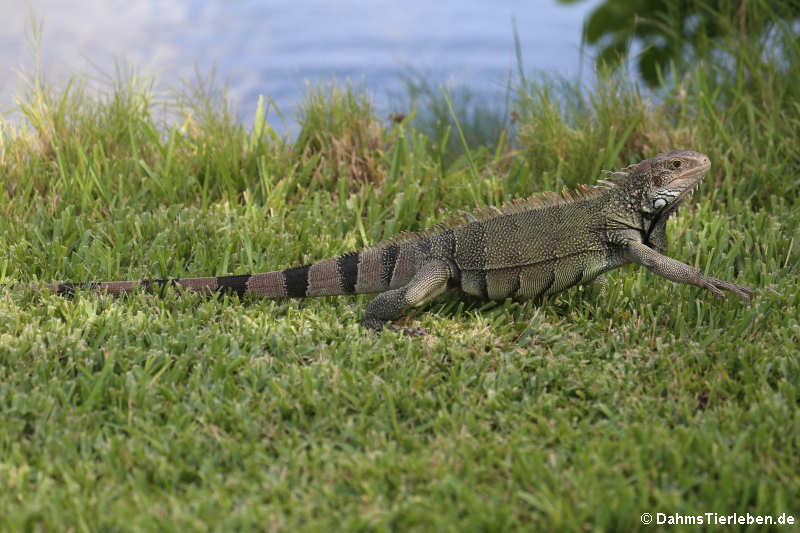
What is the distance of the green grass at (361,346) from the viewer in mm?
2861

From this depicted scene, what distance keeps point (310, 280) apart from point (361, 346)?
70cm

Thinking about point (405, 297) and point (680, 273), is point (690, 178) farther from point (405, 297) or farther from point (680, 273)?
point (405, 297)

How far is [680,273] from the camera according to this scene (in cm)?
406

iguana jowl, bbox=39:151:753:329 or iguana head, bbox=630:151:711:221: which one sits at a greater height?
iguana head, bbox=630:151:711:221

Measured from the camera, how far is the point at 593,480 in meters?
2.87

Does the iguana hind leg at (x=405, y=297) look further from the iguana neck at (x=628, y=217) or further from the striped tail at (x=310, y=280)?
the iguana neck at (x=628, y=217)

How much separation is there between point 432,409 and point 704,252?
2577 mm

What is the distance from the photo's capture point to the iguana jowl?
4258 millimetres

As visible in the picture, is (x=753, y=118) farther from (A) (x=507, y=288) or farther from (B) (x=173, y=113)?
(B) (x=173, y=113)

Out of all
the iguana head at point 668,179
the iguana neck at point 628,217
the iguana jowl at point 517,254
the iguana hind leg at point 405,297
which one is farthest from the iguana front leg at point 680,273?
the iguana hind leg at point 405,297

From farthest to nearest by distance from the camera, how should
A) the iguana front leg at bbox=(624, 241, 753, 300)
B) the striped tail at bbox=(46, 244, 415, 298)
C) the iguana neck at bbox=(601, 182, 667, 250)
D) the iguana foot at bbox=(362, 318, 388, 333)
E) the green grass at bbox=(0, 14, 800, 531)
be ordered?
the striped tail at bbox=(46, 244, 415, 298) < the iguana neck at bbox=(601, 182, 667, 250) < the iguana foot at bbox=(362, 318, 388, 333) < the iguana front leg at bbox=(624, 241, 753, 300) < the green grass at bbox=(0, 14, 800, 531)

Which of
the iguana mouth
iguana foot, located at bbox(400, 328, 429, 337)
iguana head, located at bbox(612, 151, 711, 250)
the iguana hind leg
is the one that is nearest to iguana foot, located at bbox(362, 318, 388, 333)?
the iguana hind leg

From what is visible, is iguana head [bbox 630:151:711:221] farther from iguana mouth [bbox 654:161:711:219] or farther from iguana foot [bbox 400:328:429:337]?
iguana foot [bbox 400:328:429:337]

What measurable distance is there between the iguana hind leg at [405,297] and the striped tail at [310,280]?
196 mm
